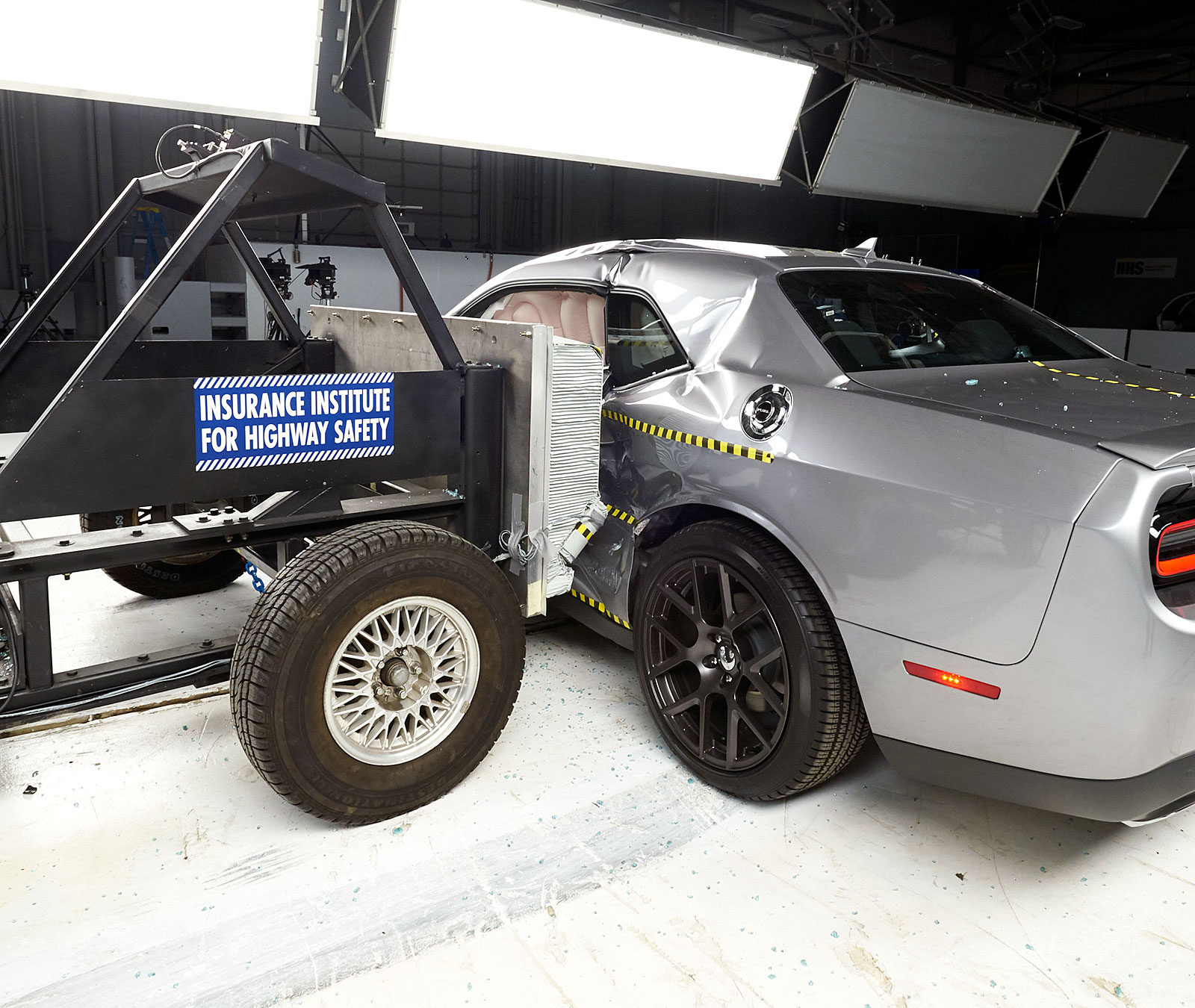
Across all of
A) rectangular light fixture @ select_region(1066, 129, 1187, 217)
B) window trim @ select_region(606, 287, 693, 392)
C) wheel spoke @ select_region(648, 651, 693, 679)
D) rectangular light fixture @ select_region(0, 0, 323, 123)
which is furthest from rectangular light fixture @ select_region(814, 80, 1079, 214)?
wheel spoke @ select_region(648, 651, 693, 679)

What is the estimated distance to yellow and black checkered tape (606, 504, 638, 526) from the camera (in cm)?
292

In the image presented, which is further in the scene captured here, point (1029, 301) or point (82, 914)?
point (1029, 301)

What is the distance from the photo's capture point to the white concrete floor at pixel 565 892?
1.91 metres

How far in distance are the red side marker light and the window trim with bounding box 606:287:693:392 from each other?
1158 mm

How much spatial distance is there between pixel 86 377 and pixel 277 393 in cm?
43

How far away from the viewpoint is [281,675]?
2.16 m

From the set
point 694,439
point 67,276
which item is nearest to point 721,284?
point 694,439

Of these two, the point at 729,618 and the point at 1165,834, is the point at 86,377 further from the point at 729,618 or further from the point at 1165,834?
the point at 1165,834

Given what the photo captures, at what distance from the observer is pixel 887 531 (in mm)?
2096

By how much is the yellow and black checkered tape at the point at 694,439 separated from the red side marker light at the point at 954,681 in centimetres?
64

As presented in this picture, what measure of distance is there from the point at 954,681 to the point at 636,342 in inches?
62.2

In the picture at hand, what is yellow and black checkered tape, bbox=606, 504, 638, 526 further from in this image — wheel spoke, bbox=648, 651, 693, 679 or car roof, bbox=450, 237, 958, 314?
car roof, bbox=450, 237, 958, 314

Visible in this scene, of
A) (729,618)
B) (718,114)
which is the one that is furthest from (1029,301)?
(729,618)

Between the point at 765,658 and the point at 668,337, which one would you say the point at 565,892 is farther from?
the point at 668,337
